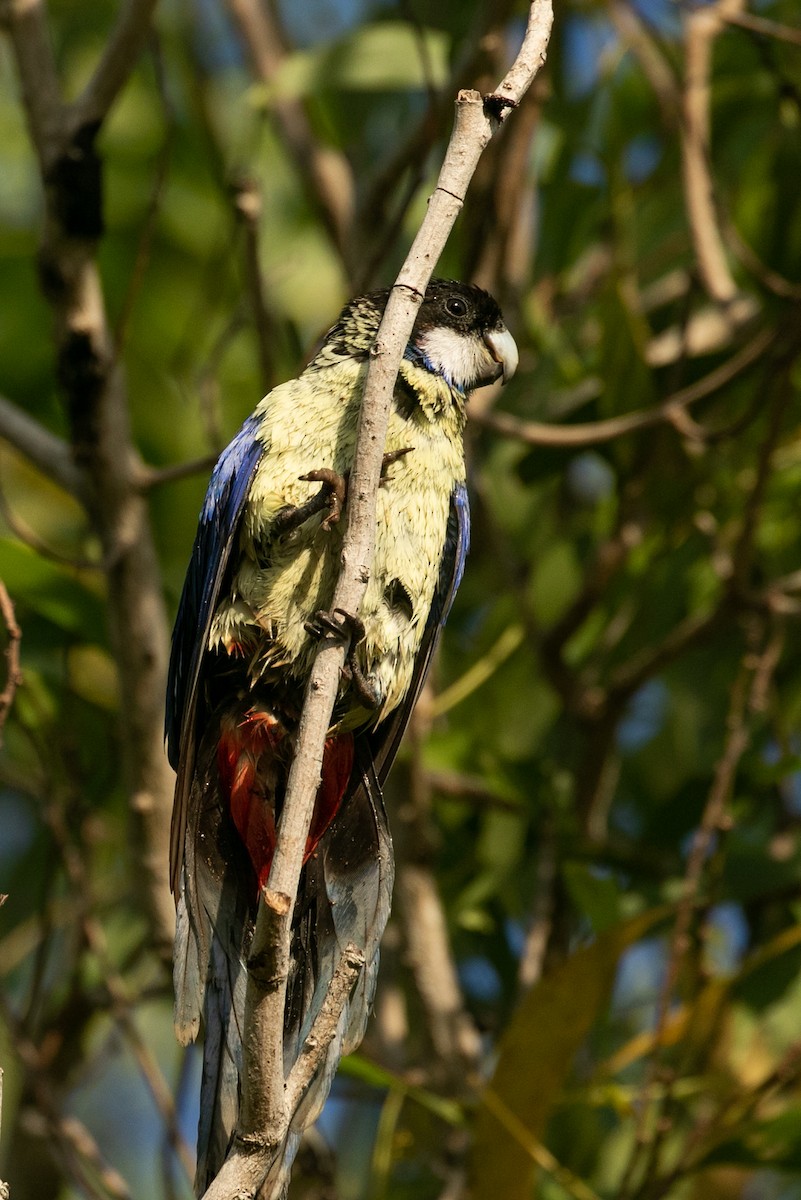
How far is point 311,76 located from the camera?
4.32 m

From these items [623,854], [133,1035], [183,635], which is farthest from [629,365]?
[133,1035]

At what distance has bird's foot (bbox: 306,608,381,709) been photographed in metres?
2.45

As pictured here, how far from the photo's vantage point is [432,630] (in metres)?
3.33

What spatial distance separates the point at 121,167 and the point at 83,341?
7.20 feet

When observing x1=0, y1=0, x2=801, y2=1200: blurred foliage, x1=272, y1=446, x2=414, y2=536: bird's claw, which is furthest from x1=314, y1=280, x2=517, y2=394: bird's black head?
x1=272, y1=446, x2=414, y2=536: bird's claw

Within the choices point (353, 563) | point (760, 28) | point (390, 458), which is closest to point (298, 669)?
point (390, 458)

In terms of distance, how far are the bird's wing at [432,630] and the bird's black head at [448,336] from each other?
302mm

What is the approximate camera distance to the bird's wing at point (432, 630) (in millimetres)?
3254

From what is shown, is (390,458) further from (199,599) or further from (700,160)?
(700,160)

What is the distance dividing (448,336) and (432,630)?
0.70m

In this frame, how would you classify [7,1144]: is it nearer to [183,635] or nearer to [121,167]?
[183,635]

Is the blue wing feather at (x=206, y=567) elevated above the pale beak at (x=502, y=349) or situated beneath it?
situated beneath

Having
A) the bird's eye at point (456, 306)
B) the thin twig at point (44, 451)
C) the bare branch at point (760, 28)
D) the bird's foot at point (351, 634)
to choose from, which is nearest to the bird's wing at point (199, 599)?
the bird's foot at point (351, 634)

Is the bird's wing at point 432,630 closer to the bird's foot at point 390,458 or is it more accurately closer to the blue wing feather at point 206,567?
the bird's foot at point 390,458
